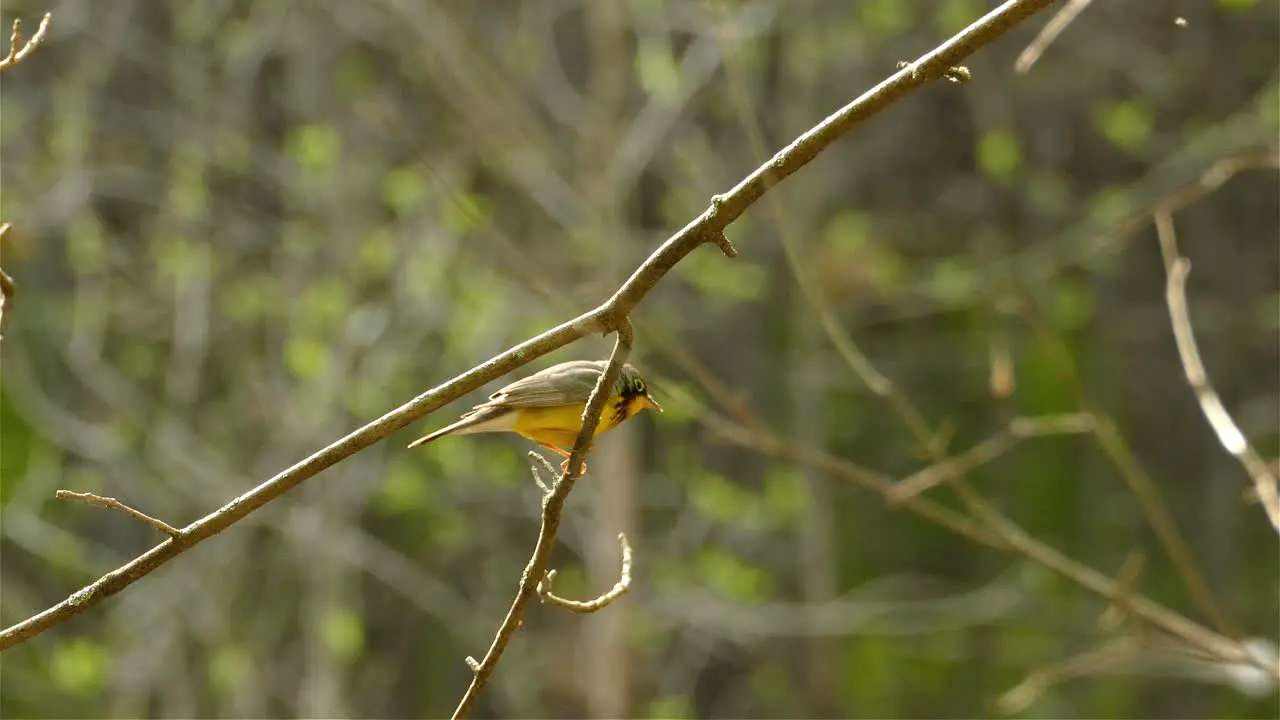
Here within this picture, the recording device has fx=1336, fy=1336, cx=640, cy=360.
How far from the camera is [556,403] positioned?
7.23ft

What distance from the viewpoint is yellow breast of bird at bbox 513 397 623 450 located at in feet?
7.17

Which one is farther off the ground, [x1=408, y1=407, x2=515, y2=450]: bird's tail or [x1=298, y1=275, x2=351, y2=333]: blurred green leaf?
[x1=298, y1=275, x2=351, y2=333]: blurred green leaf

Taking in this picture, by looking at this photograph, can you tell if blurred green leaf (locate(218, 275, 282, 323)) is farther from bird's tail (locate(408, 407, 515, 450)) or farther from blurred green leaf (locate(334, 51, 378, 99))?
bird's tail (locate(408, 407, 515, 450))

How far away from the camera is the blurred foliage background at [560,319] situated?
7094 mm

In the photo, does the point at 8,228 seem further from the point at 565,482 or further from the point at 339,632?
the point at 339,632

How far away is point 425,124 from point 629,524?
2.77 metres

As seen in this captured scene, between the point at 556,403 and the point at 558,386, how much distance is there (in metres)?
0.04

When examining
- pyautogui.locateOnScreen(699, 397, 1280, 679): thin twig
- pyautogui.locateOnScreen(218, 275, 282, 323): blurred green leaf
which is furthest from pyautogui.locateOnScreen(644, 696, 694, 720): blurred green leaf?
pyautogui.locateOnScreen(699, 397, 1280, 679): thin twig

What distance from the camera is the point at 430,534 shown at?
854 centimetres

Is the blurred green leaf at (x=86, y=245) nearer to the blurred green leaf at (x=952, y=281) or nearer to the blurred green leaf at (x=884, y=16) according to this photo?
the blurred green leaf at (x=884, y=16)

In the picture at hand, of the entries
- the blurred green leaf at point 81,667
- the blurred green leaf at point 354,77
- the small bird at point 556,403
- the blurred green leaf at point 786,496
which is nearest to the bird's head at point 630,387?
the small bird at point 556,403

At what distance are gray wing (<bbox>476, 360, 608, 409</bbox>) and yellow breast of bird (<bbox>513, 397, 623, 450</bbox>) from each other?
0.01 meters

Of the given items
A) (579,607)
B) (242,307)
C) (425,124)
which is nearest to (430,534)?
(242,307)

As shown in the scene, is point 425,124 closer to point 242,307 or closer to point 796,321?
point 242,307
